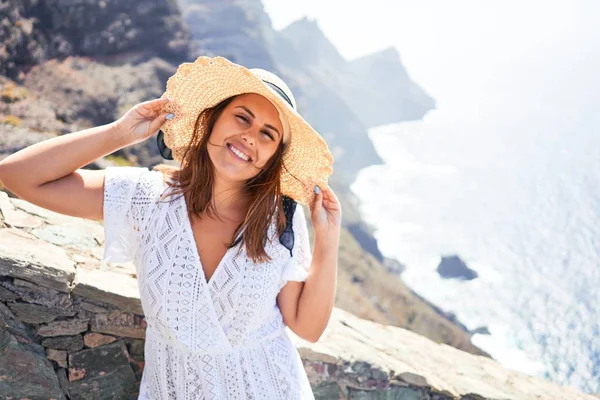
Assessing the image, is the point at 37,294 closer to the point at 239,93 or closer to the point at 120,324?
the point at 120,324

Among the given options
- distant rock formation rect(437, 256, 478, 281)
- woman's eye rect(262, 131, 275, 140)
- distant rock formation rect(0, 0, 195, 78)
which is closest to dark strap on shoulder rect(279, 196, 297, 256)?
woman's eye rect(262, 131, 275, 140)

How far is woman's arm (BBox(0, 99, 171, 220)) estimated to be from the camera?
7.30ft

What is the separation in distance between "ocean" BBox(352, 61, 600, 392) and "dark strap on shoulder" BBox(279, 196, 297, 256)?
Answer: 170 feet

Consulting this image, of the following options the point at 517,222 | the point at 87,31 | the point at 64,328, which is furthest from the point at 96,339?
the point at 517,222

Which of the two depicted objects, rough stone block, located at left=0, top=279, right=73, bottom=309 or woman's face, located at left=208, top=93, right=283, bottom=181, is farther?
rough stone block, located at left=0, top=279, right=73, bottom=309

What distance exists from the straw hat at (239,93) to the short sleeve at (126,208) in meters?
0.29

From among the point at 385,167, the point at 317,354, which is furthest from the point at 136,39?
the point at 385,167

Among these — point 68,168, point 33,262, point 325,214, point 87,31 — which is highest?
point 68,168

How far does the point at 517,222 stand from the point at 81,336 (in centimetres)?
9513

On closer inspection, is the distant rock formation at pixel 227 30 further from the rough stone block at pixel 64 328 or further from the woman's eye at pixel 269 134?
the woman's eye at pixel 269 134

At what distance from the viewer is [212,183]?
8.34ft

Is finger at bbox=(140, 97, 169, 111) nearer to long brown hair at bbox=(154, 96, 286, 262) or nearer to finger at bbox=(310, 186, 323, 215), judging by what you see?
long brown hair at bbox=(154, 96, 286, 262)

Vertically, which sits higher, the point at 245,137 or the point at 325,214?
the point at 245,137

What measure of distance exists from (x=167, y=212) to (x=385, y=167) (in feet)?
535
